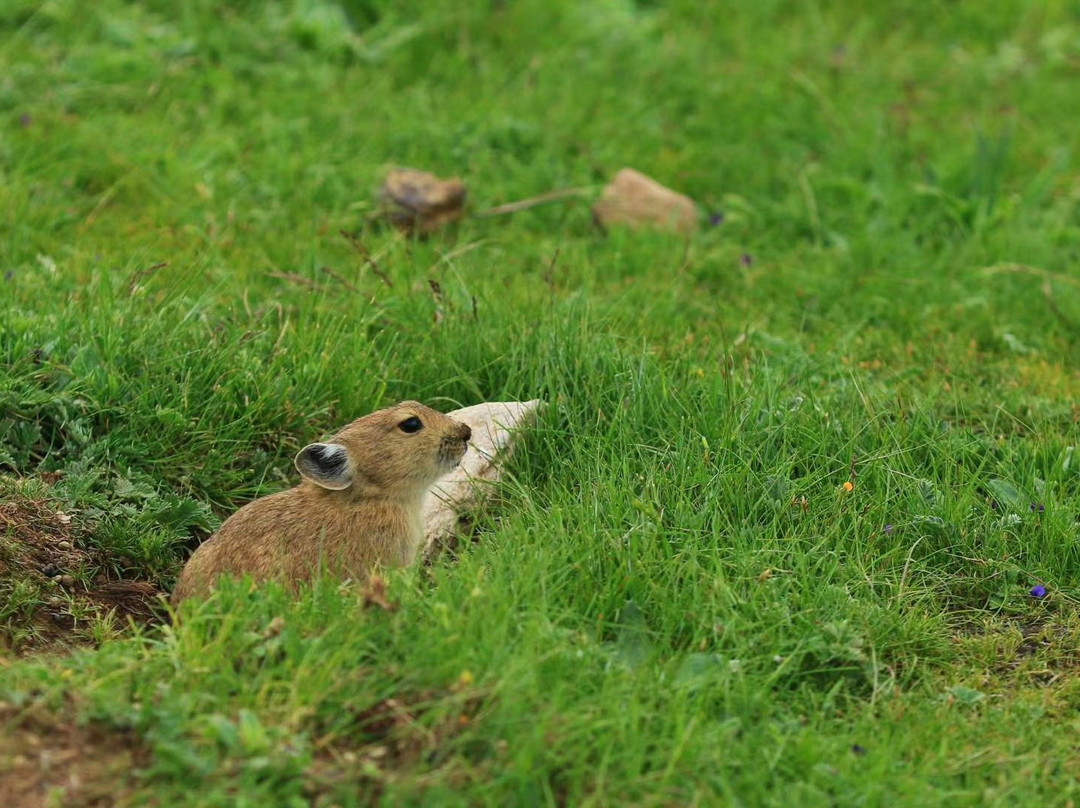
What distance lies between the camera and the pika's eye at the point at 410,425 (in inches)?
218

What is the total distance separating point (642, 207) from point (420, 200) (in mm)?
1297

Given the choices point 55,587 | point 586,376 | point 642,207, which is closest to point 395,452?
point 586,376

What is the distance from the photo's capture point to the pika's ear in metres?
5.29

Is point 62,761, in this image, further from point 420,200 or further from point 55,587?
point 420,200

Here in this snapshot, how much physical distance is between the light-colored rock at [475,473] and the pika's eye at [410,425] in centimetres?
23

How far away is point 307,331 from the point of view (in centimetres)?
630

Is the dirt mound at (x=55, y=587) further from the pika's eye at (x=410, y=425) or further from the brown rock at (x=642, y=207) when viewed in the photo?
the brown rock at (x=642, y=207)

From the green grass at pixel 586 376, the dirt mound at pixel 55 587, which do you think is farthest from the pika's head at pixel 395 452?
the dirt mound at pixel 55 587

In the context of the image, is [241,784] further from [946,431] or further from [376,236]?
[376,236]

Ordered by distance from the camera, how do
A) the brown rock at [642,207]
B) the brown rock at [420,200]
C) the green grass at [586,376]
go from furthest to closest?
the brown rock at [642,207]
the brown rock at [420,200]
the green grass at [586,376]

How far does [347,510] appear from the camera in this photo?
5.41 meters

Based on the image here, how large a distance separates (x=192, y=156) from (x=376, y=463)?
3.62 metres

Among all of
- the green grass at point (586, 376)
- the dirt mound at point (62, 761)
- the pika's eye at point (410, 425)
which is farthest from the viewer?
the pika's eye at point (410, 425)

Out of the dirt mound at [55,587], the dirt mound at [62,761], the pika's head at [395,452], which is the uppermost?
the dirt mound at [62,761]
